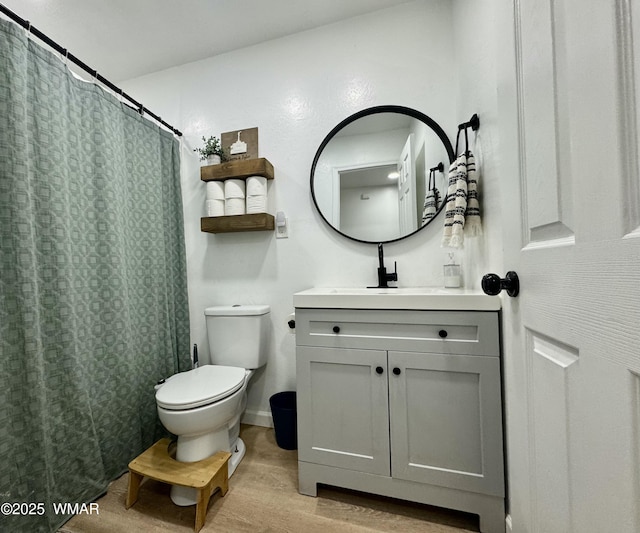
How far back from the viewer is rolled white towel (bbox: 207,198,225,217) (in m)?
Answer: 1.71

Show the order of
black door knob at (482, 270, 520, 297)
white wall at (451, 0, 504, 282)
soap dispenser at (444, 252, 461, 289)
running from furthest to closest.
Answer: soap dispenser at (444, 252, 461, 289) → white wall at (451, 0, 504, 282) → black door knob at (482, 270, 520, 297)

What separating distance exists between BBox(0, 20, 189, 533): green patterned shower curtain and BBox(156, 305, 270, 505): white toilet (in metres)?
0.31

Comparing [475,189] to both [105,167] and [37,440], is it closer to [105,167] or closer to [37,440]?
[105,167]

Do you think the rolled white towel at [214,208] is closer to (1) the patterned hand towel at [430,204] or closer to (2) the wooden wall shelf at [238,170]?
(2) the wooden wall shelf at [238,170]

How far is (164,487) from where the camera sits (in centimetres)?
125

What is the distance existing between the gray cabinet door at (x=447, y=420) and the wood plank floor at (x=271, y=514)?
188mm

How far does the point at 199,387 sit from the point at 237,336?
0.39 meters

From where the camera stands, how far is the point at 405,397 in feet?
3.42

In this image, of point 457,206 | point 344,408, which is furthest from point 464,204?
point 344,408

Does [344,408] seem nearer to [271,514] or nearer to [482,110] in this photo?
[271,514]

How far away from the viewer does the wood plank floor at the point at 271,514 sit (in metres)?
1.03

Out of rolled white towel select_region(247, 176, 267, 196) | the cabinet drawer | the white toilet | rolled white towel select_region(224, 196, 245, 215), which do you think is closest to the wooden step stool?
the white toilet

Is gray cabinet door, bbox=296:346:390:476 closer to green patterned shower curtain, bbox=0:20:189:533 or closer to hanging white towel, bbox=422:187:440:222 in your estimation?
hanging white towel, bbox=422:187:440:222

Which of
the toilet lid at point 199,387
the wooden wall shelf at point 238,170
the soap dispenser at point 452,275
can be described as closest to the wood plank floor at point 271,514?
the toilet lid at point 199,387
